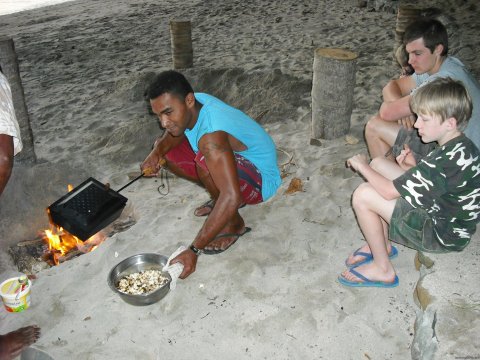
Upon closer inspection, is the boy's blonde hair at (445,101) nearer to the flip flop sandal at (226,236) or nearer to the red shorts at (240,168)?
the red shorts at (240,168)

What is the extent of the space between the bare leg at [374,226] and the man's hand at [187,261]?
3.16ft

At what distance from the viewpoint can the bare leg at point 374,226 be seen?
2.59m

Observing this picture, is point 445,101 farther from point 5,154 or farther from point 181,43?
point 181,43

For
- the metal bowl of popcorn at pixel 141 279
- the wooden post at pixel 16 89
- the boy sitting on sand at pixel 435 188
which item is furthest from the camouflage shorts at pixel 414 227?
the wooden post at pixel 16 89

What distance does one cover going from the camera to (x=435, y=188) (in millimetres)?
2314

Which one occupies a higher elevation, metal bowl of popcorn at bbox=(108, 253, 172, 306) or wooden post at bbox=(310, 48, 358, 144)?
wooden post at bbox=(310, 48, 358, 144)

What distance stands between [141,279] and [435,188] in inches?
74.0

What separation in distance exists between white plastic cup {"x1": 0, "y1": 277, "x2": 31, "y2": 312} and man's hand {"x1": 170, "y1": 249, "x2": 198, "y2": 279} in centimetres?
97

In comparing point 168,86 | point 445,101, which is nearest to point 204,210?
point 168,86

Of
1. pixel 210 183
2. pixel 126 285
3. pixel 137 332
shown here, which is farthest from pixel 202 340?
pixel 210 183

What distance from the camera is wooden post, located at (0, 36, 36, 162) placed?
415cm

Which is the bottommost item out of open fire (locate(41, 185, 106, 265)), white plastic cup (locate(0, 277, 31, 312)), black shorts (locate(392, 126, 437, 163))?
open fire (locate(41, 185, 106, 265))

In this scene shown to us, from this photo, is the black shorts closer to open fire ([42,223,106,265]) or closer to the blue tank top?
the blue tank top

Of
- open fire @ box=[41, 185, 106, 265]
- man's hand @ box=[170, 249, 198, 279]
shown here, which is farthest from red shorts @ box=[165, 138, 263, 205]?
open fire @ box=[41, 185, 106, 265]
